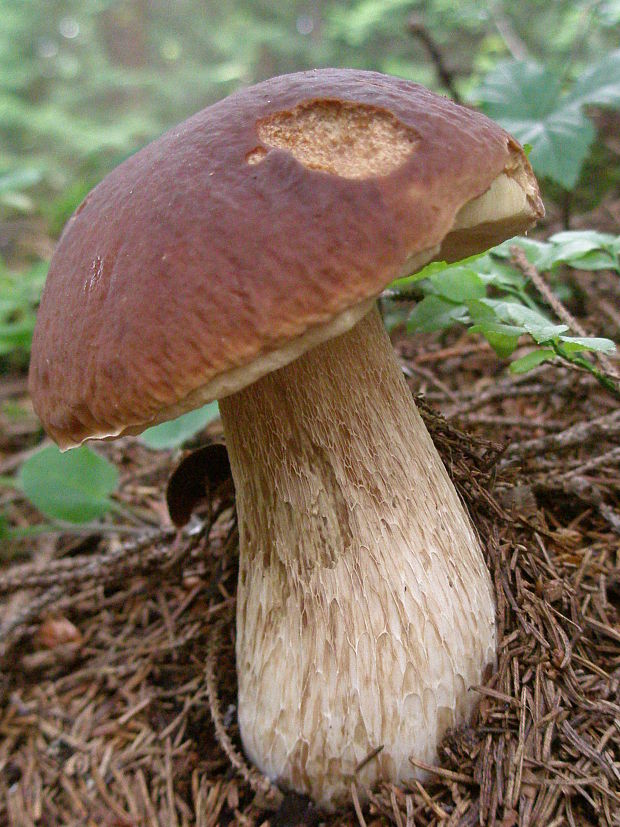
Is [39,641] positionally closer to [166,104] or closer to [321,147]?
[321,147]

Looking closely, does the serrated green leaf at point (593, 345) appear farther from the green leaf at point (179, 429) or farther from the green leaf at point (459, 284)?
the green leaf at point (179, 429)

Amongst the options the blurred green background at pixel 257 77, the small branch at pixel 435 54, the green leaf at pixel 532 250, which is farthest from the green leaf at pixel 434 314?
the small branch at pixel 435 54

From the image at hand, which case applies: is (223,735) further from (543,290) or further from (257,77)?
(257,77)

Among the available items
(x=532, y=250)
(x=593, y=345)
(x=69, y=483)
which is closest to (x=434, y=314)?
(x=532, y=250)

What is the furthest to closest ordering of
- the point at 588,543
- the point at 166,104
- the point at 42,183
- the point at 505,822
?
the point at 166,104 < the point at 42,183 < the point at 588,543 < the point at 505,822

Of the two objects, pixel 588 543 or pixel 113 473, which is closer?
pixel 588 543

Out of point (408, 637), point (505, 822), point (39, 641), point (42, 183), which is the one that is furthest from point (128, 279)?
point (42, 183)
